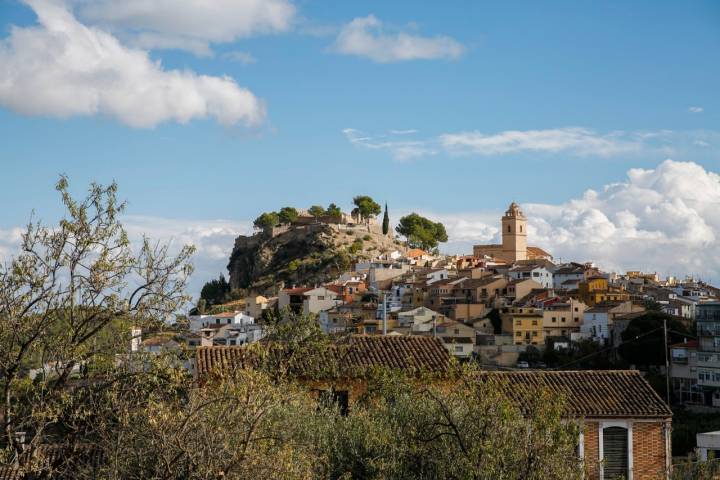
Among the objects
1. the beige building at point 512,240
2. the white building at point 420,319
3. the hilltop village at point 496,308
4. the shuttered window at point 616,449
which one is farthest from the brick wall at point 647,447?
the beige building at point 512,240

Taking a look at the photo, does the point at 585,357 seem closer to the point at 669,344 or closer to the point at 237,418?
the point at 669,344

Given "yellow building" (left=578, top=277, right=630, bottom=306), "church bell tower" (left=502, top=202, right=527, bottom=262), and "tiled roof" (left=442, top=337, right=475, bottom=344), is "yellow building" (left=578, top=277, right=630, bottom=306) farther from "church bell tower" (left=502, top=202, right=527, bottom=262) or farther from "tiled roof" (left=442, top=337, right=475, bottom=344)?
"church bell tower" (left=502, top=202, right=527, bottom=262)

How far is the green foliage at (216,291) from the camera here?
158125 millimetres

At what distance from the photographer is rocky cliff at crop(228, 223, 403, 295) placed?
149125 millimetres

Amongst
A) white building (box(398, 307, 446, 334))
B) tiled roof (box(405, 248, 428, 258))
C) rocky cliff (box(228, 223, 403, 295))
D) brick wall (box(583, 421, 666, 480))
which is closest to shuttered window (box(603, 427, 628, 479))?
brick wall (box(583, 421, 666, 480))

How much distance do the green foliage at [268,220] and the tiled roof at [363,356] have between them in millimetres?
141880

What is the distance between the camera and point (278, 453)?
43.2ft

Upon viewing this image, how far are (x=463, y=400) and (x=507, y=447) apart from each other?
67.3 inches

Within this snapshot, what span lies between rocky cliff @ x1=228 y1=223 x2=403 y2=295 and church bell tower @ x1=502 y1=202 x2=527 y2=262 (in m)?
18.3

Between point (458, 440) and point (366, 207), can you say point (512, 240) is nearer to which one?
point (366, 207)

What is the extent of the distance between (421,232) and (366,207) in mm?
10955

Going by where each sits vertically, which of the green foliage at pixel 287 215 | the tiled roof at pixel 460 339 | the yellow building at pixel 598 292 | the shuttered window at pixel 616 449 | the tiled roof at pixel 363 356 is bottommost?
the shuttered window at pixel 616 449

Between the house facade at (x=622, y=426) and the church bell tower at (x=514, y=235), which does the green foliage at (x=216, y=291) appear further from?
the house facade at (x=622, y=426)

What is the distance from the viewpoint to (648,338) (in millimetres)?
78312
